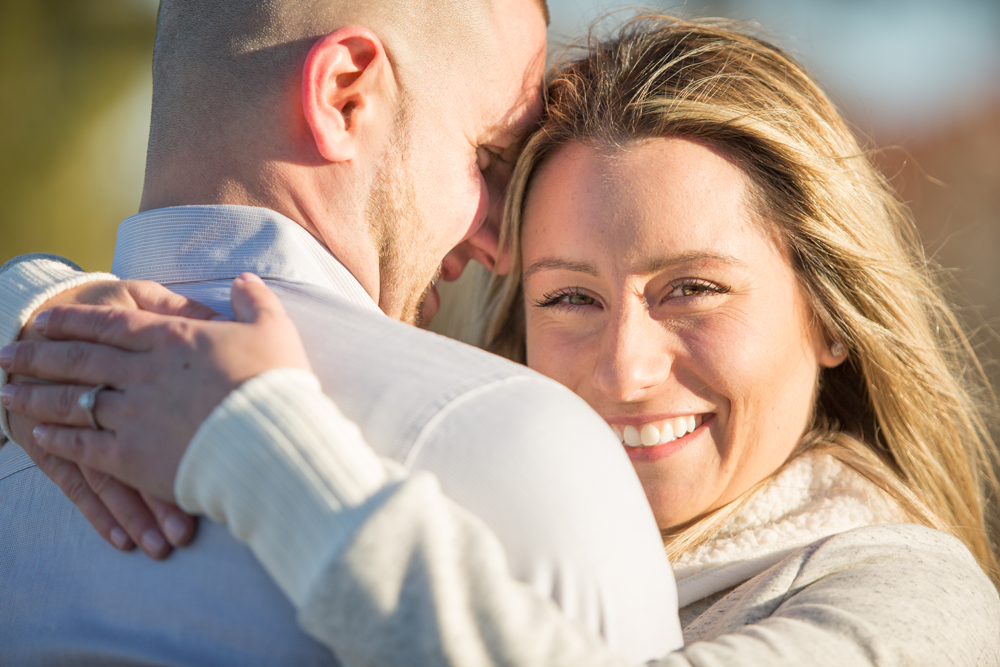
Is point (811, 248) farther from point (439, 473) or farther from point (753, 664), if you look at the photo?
point (439, 473)

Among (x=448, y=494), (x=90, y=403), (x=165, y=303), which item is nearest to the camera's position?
(x=448, y=494)

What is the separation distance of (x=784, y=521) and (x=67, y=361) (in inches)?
70.6

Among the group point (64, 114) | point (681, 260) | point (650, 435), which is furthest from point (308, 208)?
point (64, 114)

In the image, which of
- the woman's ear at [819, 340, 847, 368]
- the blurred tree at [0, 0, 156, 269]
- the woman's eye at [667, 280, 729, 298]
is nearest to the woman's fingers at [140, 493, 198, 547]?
the woman's eye at [667, 280, 729, 298]

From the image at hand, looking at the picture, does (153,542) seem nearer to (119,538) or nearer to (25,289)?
(119,538)

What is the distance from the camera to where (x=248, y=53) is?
178 cm

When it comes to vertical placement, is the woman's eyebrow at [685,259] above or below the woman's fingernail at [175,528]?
above

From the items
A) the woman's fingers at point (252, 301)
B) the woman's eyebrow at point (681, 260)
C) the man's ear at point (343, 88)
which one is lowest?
the woman's fingers at point (252, 301)

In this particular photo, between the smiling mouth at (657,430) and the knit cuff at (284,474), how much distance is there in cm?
126

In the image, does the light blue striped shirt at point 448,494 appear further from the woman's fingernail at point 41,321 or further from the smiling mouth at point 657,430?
the smiling mouth at point 657,430

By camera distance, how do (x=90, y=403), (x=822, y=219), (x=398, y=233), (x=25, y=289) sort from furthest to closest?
(x=822, y=219), (x=398, y=233), (x=25, y=289), (x=90, y=403)

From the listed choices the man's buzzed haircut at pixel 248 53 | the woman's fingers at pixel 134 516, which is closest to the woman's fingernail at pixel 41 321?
the woman's fingers at pixel 134 516

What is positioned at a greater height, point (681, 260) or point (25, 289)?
point (681, 260)

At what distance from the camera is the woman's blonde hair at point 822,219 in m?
2.26
